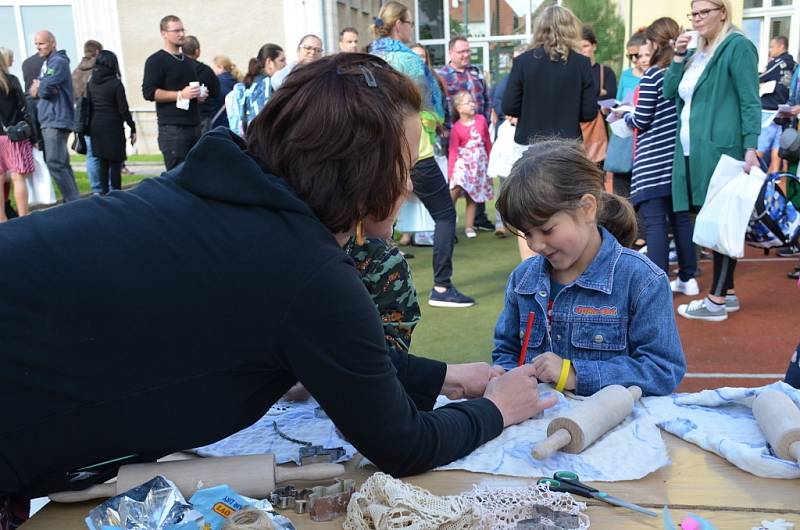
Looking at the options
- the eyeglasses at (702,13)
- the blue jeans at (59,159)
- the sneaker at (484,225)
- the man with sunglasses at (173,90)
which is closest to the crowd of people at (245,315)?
the eyeglasses at (702,13)

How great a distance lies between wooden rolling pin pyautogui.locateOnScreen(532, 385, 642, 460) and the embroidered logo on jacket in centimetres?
42

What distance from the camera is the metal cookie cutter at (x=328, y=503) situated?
1210 millimetres

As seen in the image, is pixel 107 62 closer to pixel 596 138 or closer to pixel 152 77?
pixel 152 77

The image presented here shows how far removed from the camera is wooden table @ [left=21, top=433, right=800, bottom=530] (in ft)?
3.85

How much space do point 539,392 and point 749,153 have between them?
9.82 ft

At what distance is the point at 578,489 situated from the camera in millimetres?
1246

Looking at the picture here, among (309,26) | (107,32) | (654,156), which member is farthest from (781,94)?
(107,32)

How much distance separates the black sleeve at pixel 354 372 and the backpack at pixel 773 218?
3.42 metres

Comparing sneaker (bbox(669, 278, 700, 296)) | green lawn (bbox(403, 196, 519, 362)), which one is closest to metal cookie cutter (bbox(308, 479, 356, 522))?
green lawn (bbox(403, 196, 519, 362))

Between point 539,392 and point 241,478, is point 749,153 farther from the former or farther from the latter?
point 241,478

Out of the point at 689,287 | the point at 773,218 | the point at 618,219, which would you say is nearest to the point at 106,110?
the point at 689,287

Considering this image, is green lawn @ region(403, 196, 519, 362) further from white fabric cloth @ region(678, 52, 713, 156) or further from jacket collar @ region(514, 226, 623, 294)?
jacket collar @ region(514, 226, 623, 294)

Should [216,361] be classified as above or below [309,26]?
below

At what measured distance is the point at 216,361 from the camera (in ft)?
3.93
